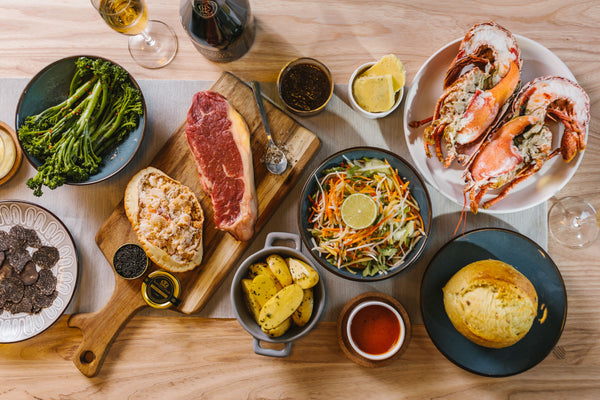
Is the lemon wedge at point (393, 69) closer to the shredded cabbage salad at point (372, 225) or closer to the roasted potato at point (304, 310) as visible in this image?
the shredded cabbage salad at point (372, 225)

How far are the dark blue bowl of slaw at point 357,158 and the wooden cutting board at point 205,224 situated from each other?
0.17m

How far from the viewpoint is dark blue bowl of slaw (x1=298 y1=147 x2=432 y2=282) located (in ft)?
6.07

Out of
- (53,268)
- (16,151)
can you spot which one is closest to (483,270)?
(53,268)

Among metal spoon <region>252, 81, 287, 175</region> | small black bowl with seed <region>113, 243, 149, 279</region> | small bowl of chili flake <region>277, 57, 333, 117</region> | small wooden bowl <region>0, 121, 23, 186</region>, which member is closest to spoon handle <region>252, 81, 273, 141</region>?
metal spoon <region>252, 81, 287, 175</region>

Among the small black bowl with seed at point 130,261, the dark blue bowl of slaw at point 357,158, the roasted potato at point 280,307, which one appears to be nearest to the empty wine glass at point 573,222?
the dark blue bowl of slaw at point 357,158

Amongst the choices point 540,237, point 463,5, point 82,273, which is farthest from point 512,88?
point 82,273

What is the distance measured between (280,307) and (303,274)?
6.9 inches

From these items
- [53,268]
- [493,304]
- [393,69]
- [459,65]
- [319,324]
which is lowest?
[53,268]

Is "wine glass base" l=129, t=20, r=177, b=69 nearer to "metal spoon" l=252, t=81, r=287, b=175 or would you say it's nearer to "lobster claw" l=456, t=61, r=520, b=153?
"metal spoon" l=252, t=81, r=287, b=175

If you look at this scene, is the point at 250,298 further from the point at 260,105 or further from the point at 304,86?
the point at 304,86

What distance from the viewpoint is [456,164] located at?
79.2 inches

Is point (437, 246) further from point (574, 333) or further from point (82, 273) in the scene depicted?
point (82, 273)

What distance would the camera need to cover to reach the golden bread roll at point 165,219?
1.98m

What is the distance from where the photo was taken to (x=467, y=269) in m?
1.85
